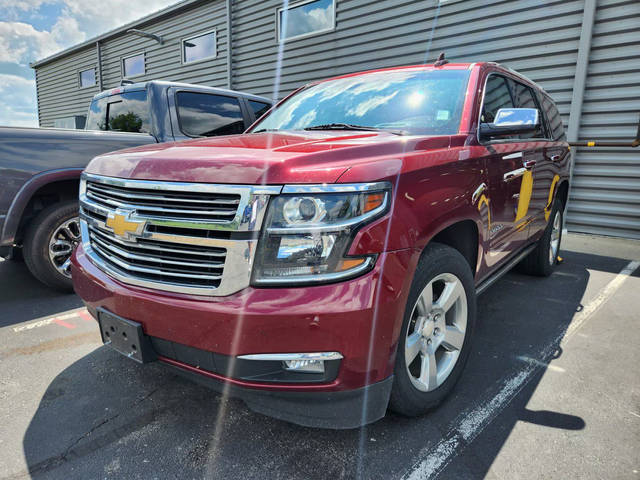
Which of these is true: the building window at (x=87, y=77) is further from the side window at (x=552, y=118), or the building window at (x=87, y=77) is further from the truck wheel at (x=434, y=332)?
the truck wheel at (x=434, y=332)

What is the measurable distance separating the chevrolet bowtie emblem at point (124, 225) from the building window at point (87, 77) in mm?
17258

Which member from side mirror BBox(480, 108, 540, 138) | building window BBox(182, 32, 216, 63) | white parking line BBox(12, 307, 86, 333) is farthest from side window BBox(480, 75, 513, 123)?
building window BBox(182, 32, 216, 63)

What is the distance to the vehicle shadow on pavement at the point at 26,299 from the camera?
128 inches

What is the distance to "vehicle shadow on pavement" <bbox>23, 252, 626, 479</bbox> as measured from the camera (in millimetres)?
1680

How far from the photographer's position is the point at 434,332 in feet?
6.58

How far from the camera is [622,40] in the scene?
5723 mm

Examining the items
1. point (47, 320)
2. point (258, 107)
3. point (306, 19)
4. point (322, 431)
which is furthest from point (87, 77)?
point (322, 431)

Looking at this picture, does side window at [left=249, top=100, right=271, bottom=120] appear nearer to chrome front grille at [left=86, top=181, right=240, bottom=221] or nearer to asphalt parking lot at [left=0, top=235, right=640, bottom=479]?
asphalt parking lot at [left=0, top=235, right=640, bottom=479]

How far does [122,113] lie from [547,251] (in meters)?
4.61

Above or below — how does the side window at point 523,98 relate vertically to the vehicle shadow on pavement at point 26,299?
above

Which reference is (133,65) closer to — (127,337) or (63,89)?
(63,89)

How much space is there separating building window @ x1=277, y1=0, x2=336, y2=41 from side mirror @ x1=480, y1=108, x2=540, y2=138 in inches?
290

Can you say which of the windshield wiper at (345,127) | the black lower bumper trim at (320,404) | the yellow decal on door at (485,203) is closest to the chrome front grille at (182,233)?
the black lower bumper trim at (320,404)

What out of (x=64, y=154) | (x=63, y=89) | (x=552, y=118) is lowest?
(x=64, y=154)
